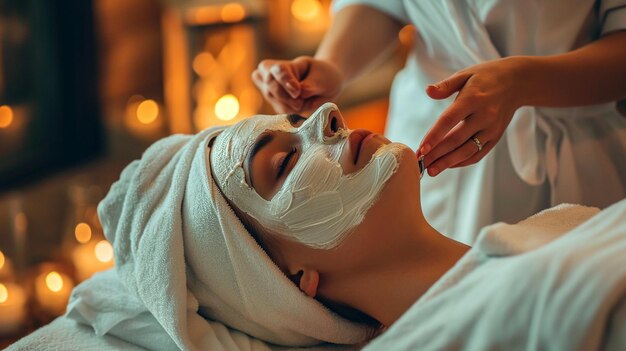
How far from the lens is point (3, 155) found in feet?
8.48

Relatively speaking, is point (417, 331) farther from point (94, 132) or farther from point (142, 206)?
point (94, 132)

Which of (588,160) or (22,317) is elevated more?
(588,160)

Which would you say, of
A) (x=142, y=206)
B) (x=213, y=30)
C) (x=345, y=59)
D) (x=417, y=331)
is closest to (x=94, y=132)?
(x=213, y=30)

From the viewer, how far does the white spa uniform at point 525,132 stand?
4.94ft

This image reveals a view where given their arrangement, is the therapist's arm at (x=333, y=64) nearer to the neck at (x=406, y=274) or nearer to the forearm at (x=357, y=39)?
the forearm at (x=357, y=39)

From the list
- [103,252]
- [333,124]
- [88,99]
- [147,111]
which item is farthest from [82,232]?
[333,124]

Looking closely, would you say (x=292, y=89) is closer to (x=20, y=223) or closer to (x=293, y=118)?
(x=293, y=118)

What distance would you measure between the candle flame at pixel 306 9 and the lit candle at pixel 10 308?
70.9 inches

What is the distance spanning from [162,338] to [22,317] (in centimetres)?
133

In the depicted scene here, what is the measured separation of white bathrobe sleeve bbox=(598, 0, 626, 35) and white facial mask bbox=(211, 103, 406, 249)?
50cm

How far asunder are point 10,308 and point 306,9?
1911 mm

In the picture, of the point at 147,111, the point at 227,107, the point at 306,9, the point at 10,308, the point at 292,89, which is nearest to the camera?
the point at 292,89

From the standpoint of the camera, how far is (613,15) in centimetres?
144

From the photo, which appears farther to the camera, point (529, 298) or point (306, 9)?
point (306, 9)
